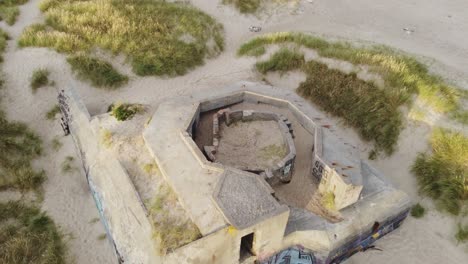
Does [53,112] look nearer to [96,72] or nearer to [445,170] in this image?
[96,72]

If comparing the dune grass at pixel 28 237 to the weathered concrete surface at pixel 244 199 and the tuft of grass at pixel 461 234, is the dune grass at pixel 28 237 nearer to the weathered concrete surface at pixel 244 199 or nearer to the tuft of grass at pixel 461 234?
the weathered concrete surface at pixel 244 199

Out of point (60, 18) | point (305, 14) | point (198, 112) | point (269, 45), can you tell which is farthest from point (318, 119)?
point (60, 18)

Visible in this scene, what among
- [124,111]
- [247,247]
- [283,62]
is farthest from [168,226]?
[283,62]

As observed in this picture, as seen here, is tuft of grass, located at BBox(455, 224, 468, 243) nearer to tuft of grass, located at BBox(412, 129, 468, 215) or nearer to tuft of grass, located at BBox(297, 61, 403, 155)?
tuft of grass, located at BBox(412, 129, 468, 215)

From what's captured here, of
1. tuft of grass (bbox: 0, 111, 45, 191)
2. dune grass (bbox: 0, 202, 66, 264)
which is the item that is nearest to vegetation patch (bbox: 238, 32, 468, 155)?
tuft of grass (bbox: 0, 111, 45, 191)

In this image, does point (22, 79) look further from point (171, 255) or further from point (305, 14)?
point (305, 14)

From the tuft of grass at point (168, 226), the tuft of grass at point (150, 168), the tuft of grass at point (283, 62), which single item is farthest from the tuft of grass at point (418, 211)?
the tuft of grass at point (150, 168)
